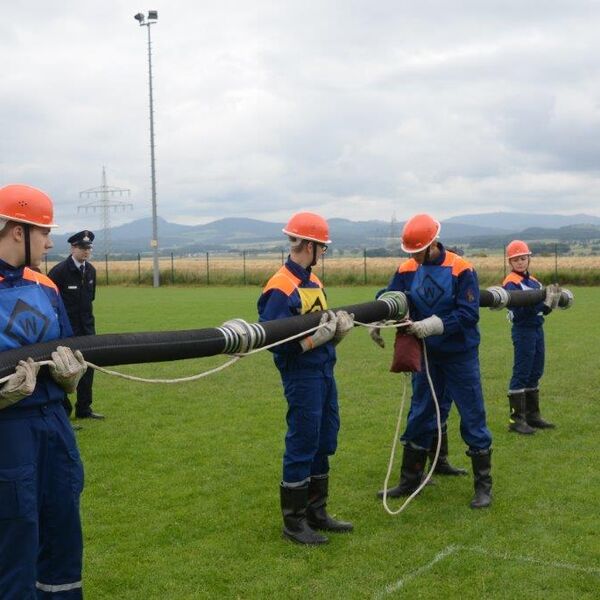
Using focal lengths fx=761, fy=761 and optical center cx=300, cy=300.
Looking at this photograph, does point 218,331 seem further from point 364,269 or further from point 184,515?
point 364,269

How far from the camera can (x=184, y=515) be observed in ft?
22.1

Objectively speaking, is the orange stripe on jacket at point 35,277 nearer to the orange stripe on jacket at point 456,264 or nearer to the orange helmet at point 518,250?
the orange stripe on jacket at point 456,264

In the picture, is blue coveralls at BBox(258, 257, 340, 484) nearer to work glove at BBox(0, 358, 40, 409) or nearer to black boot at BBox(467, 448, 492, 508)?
black boot at BBox(467, 448, 492, 508)

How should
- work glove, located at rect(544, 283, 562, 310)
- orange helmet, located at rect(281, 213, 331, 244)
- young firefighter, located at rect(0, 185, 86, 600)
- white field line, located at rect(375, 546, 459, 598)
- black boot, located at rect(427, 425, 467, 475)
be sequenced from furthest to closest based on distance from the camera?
work glove, located at rect(544, 283, 562, 310) < black boot, located at rect(427, 425, 467, 475) < orange helmet, located at rect(281, 213, 331, 244) < white field line, located at rect(375, 546, 459, 598) < young firefighter, located at rect(0, 185, 86, 600)

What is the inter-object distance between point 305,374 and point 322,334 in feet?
1.41

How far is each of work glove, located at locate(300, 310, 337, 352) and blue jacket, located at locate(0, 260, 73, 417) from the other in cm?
196

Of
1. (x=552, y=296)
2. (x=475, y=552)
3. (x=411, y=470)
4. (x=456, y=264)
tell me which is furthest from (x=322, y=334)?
(x=552, y=296)

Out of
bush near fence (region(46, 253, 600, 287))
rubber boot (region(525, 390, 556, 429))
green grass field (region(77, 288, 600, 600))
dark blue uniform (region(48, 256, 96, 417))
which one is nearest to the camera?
green grass field (region(77, 288, 600, 600))

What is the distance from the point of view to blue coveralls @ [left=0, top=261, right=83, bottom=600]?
3.89 m

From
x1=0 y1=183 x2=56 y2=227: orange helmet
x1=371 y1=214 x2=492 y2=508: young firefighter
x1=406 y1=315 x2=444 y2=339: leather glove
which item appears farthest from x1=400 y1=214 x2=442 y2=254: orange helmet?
x1=0 y1=183 x2=56 y2=227: orange helmet

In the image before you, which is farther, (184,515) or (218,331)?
(184,515)

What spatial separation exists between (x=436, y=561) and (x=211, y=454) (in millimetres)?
3652

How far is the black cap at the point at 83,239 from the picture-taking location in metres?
9.73

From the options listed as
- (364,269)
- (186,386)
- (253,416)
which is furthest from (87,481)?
(364,269)
